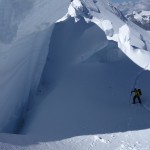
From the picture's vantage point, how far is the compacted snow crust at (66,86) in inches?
757

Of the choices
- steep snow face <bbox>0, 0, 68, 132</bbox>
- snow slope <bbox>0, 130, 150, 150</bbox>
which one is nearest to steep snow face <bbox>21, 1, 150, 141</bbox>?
snow slope <bbox>0, 130, 150, 150</bbox>

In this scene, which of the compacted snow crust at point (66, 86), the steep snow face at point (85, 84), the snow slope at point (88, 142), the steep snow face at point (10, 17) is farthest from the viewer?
the steep snow face at point (85, 84)

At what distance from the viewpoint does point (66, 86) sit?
2550 centimetres

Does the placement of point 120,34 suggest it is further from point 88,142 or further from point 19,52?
point 88,142

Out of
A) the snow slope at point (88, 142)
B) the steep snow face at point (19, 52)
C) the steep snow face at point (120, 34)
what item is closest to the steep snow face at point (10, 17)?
the steep snow face at point (19, 52)

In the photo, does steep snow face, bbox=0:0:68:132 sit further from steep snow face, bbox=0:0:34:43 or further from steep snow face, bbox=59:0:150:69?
steep snow face, bbox=59:0:150:69

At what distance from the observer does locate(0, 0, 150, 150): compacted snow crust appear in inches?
757

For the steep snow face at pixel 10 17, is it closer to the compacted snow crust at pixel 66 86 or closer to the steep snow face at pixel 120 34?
the compacted snow crust at pixel 66 86

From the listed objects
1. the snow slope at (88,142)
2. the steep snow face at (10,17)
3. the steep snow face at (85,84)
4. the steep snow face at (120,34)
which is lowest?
the steep snow face at (120,34)

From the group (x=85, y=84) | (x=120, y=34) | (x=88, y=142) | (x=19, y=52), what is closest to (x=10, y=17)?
(x=19, y=52)

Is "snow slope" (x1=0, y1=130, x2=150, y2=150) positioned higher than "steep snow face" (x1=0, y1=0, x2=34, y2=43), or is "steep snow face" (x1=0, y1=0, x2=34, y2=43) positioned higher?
"steep snow face" (x1=0, y1=0, x2=34, y2=43)

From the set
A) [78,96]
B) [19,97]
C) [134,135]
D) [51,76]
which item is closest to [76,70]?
[51,76]

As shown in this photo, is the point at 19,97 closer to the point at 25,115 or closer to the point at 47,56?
the point at 25,115

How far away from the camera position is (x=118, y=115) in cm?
2241
